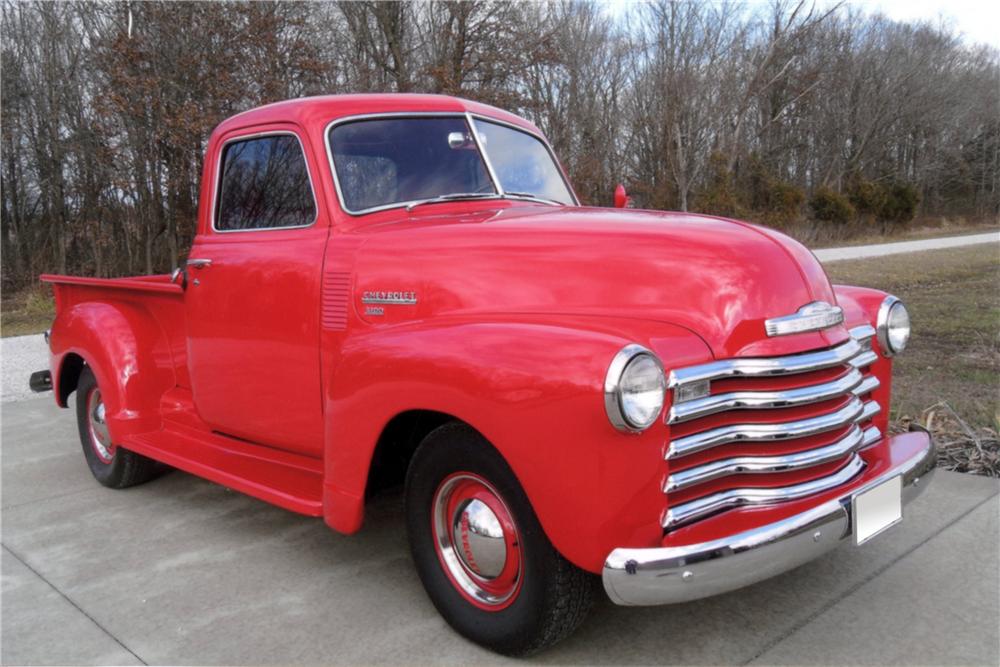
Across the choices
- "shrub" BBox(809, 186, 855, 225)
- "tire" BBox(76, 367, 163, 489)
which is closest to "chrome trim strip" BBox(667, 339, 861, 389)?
"tire" BBox(76, 367, 163, 489)

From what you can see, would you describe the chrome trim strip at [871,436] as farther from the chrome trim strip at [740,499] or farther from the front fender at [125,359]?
the front fender at [125,359]

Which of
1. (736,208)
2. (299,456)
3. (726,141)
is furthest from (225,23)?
(726,141)

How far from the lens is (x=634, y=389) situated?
207cm

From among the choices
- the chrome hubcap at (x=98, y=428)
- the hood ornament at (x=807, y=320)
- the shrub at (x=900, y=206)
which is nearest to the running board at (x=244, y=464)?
the chrome hubcap at (x=98, y=428)

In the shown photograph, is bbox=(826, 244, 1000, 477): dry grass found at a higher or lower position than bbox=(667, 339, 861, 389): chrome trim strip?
lower

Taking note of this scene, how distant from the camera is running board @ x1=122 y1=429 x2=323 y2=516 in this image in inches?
122

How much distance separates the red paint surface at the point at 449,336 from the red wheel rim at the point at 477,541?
258 millimetres

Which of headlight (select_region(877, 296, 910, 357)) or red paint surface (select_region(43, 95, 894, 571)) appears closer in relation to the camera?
red paint surface (select_region(43, 95, 894, 571))

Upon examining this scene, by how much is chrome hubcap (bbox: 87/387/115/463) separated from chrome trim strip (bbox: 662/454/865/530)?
3.42m

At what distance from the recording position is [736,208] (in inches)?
949

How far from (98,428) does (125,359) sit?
0.63m

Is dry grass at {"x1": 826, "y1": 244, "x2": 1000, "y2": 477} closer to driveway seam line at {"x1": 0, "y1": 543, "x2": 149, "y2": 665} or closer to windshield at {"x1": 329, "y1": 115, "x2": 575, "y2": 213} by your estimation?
windshield at {"x1": 329, "y1": 115, "x2": 575, "y2": 213}

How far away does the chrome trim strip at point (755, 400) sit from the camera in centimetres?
214

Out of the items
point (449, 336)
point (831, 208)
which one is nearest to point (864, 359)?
point (449, 336)
